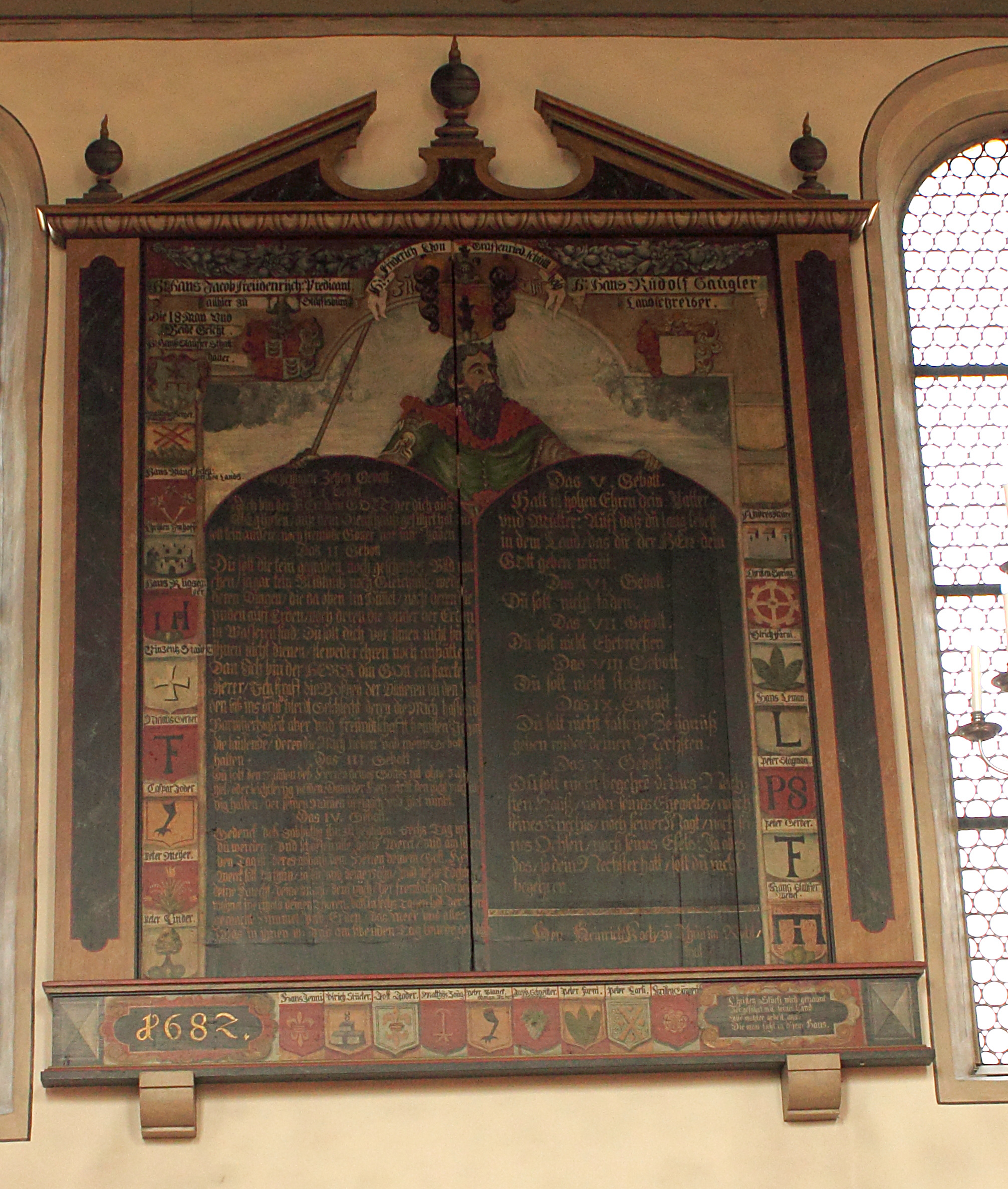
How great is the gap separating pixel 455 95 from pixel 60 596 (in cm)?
244

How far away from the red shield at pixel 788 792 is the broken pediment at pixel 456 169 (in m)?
2.20

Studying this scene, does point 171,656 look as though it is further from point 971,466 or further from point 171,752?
point 971,466

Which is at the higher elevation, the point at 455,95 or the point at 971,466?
the point at 455,95

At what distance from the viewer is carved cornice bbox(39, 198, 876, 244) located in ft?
21.9

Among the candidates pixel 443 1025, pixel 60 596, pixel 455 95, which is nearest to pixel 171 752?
pixel 60 596

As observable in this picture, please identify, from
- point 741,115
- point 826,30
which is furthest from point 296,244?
point 826,30

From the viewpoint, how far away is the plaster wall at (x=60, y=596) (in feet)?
19.1

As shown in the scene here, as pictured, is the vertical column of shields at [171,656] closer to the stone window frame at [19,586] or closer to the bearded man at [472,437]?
the stone window frame at [19,586]

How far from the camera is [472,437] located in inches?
258

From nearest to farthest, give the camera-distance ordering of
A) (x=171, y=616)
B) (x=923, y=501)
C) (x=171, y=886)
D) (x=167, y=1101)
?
(x=167, y=1101), (x=171, y=886), (x=171, y=616), (x=923, y=501)

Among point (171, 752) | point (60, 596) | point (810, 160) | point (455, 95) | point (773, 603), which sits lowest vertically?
point (171, 752)

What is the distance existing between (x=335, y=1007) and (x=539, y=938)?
0.72m

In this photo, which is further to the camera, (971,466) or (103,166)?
(971,466)

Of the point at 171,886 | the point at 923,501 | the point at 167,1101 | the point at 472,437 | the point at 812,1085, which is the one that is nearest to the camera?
the point at 167,1101
